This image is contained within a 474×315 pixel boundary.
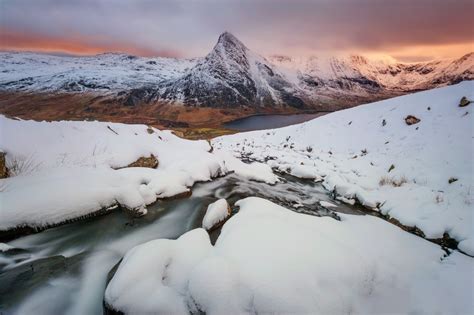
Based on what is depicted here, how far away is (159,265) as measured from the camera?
5.18 metres

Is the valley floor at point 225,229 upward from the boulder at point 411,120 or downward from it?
downward

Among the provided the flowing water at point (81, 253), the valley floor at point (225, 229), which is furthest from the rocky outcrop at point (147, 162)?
the flowing water at point (81, 253)

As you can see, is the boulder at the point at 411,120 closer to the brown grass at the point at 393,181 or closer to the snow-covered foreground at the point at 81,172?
the brown grass at the point at 393,181

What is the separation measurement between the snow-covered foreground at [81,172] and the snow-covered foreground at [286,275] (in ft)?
13.7

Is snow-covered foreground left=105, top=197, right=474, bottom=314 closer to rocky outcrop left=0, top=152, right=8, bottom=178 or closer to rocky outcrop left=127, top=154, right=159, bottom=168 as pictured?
rocky outcrop left=0, top=152, right=8, bottom=178

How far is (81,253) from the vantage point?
23.2 ft

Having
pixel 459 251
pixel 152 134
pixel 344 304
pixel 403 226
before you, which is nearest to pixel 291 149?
pixel 152 134

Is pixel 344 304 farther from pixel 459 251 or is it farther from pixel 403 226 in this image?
pixel 403 226

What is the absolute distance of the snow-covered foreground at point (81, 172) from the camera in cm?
782

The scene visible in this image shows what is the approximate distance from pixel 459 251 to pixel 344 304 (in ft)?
14.8

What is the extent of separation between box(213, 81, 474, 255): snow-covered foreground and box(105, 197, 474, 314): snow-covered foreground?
2.21 meters

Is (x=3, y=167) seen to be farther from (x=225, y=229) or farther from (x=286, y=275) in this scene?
(x=286, y=275)

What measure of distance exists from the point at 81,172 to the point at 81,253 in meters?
4.13

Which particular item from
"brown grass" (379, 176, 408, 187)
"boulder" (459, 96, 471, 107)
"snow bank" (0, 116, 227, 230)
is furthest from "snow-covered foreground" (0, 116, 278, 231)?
"boulder" (459, 96, 471, 107)
